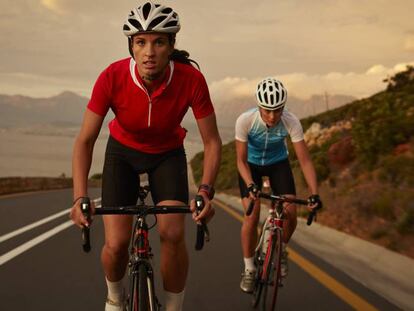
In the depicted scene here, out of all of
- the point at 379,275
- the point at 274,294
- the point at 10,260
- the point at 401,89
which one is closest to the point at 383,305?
the point at 274,294

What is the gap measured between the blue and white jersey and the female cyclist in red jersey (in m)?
1.59

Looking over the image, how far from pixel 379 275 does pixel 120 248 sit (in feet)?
12.9

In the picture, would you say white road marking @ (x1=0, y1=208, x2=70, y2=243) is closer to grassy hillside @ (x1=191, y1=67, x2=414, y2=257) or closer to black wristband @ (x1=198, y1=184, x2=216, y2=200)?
grassy hillside @ (x1=191, y1=67, x2=414, y2=257)

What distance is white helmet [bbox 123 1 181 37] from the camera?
3166 mm

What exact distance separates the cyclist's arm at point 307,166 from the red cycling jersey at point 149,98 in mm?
1817

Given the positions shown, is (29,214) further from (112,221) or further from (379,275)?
(112,221)

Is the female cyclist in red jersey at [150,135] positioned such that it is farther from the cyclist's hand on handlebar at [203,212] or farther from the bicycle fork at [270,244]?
the bicycle fork at [270,244]

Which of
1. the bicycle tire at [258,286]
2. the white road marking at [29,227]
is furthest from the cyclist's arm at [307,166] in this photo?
the white road marking at [29,227]

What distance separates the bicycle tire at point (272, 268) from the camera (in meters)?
4.77

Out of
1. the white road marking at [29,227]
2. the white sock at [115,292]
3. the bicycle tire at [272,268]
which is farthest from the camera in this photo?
the white road marking at [29,227]

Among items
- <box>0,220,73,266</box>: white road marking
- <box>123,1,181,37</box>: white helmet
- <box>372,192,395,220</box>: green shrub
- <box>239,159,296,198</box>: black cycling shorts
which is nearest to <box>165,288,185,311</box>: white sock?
<box>123,1,181,37</box>: white helmet

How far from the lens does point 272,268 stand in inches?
196

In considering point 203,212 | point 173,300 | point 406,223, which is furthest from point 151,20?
point 406,223

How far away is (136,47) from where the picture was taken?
10.8 ft
